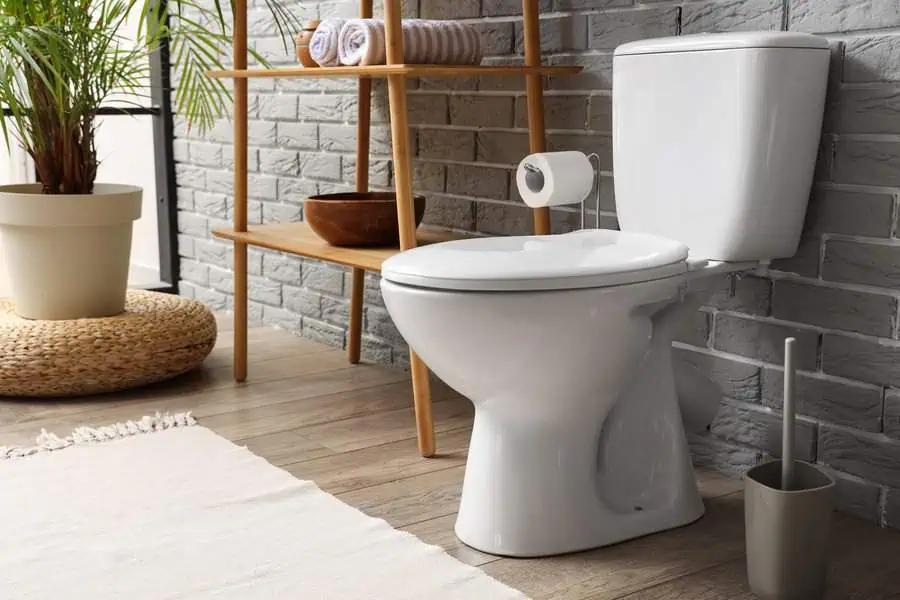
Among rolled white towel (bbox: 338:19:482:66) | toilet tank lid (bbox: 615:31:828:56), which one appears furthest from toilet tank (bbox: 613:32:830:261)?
rolled white towel (bbox: 338:19:482:66)

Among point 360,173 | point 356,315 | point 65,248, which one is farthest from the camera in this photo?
point 356,315

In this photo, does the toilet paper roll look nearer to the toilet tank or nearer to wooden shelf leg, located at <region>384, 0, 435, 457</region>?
the toilet tank

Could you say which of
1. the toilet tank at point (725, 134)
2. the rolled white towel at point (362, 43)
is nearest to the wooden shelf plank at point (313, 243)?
the rolled white towel at point (362, 43)

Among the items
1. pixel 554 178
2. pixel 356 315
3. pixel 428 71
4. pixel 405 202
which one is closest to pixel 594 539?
pixel 554 178

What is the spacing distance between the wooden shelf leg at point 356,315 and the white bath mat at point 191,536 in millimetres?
666

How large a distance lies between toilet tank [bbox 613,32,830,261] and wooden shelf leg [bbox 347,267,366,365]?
97 cm

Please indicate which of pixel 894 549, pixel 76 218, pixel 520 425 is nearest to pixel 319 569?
pixel 520 425

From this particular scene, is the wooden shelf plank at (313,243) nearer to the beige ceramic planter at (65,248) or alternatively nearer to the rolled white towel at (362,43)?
the beige ceramic planter at (65,248)

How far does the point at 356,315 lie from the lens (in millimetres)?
2615

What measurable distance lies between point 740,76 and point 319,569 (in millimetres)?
918

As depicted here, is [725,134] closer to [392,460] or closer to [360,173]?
[392,460]

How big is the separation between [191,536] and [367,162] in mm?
1156

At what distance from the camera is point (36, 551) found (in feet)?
5.01

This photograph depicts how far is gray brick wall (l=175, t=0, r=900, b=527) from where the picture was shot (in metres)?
1.60
